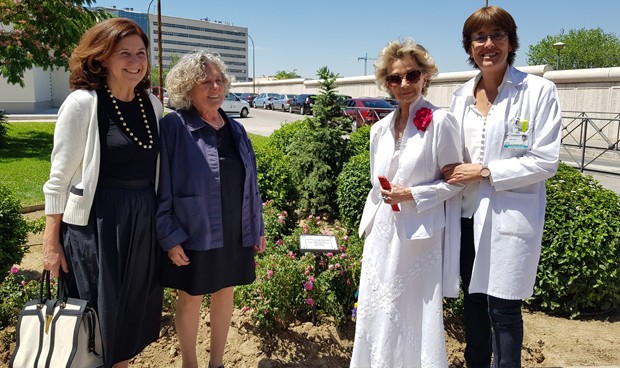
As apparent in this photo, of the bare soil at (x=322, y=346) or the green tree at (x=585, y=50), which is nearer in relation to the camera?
the bare soil at (x=322, y=346)

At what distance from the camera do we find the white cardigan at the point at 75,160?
2.33 metres

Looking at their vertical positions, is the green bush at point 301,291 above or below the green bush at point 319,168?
below

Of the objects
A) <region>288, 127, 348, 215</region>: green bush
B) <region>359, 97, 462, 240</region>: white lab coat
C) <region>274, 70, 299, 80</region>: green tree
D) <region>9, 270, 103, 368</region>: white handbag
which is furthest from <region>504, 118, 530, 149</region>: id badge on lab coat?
<region>274, 70, 299, 80</region>: green tree

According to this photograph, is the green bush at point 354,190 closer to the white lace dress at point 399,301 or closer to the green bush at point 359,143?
the green bush at point 359,143

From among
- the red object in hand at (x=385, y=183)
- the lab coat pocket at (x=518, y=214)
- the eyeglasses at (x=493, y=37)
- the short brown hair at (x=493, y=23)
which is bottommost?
the lab coat pocket at (x=518, y=214)

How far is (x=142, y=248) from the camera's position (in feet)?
8.41

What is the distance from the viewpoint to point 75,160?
2.35m

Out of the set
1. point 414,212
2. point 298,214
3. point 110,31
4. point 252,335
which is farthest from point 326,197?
point 110,31

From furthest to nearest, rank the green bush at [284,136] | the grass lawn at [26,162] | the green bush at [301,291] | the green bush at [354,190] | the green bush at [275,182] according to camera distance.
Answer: the green bush at [284,136] < the grass lawn at [26,162] < the green bush at [275,182] < the green bush at [354,190] < the green bush at [301,291]

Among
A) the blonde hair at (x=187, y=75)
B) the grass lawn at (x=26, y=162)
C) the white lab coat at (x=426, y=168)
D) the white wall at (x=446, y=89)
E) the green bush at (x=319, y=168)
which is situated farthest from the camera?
the white wall at (x=446, y=89)

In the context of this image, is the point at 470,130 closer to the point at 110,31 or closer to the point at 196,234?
the point at 196,234

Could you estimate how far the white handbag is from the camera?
2283 mm

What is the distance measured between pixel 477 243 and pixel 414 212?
35 centimetres

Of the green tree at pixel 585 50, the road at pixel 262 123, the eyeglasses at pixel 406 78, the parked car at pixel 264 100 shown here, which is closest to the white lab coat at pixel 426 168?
the eyeglasses at pixel 406 78
